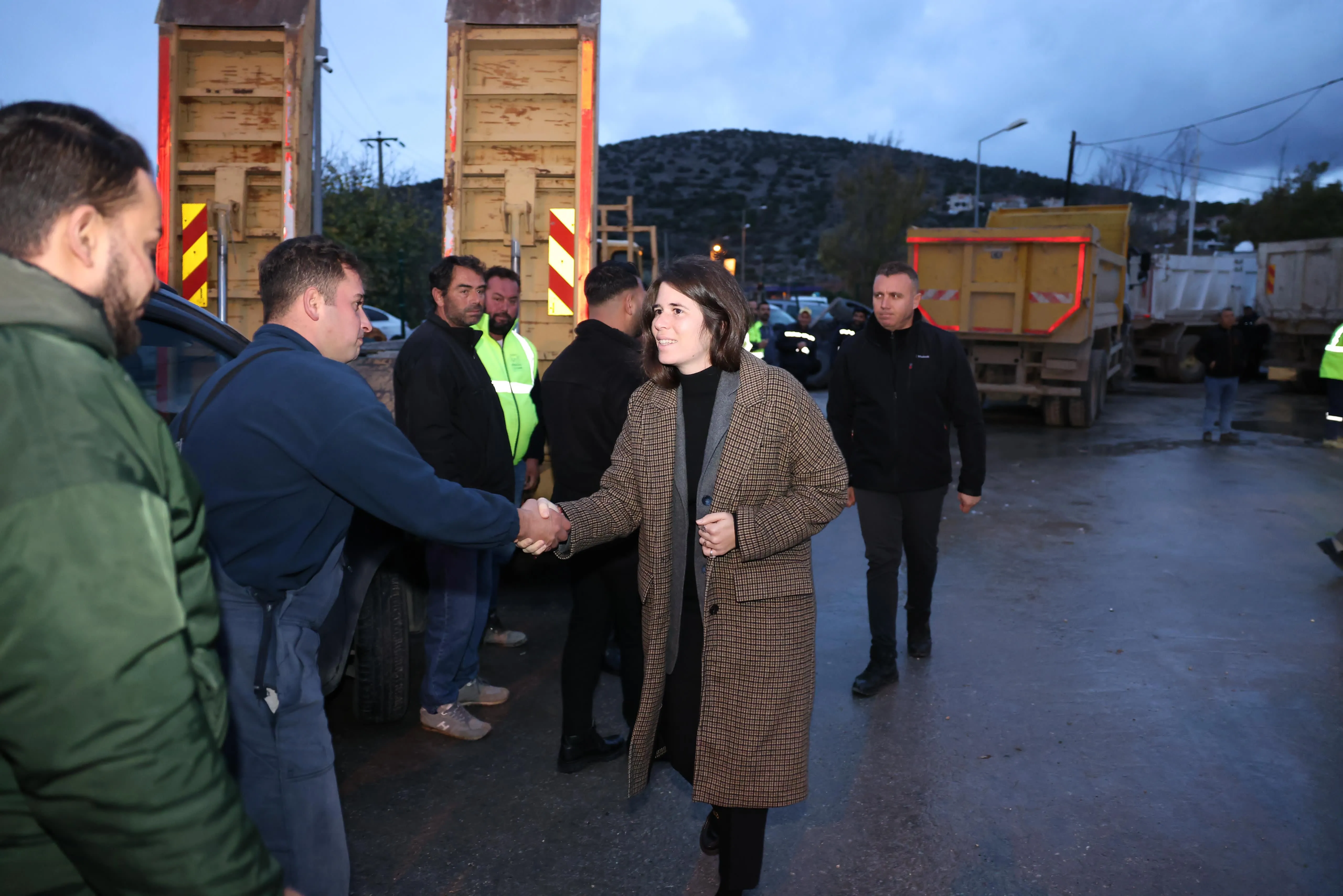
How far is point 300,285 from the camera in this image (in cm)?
252

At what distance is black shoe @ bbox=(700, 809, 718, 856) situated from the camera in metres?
3.45

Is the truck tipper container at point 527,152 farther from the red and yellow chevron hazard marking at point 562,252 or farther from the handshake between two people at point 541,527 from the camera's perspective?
the handshake between two people at point 541,527

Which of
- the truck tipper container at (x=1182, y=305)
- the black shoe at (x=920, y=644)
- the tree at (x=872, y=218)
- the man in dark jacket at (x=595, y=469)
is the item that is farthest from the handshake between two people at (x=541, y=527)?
the tree at (x=872, y=218)

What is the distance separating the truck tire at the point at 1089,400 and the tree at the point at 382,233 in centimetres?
1622

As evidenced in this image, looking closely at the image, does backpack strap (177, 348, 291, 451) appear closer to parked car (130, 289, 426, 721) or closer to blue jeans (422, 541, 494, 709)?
parked car (130, 289, 426, 721)

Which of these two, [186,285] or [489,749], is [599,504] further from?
[186,285]

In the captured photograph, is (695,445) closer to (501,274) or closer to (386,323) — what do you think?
(501,274)

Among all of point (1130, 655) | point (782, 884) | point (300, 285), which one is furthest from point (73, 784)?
point (1130, 655)

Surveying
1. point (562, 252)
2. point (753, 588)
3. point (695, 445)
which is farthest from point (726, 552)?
point (562, 252)

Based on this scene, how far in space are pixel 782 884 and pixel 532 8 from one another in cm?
541

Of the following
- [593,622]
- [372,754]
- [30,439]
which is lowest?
[372,754]

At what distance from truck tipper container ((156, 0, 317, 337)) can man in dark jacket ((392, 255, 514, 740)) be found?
109 inches

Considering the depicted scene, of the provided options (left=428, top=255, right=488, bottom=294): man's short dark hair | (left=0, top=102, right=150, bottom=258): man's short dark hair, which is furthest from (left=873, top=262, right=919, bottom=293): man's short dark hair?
(left=0, top=102, right=150, bottom=258): man's short dark hair

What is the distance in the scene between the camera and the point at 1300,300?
66.2ft
